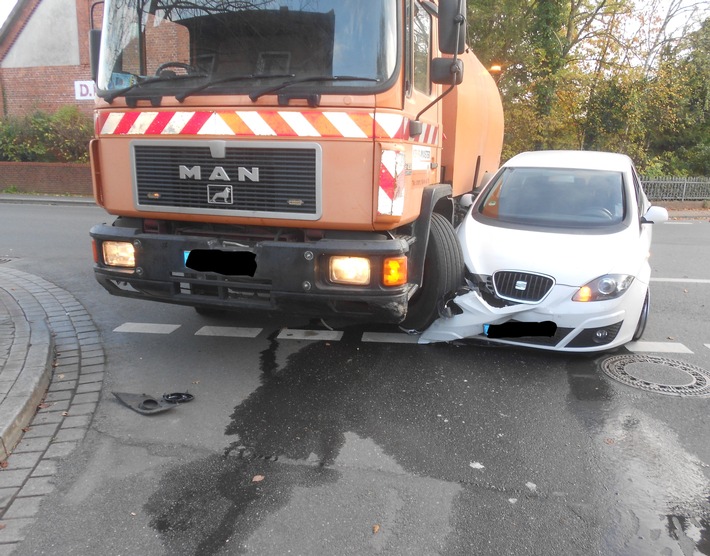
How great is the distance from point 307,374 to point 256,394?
504mm

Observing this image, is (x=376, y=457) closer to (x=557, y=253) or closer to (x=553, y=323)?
(x=553, y=323)

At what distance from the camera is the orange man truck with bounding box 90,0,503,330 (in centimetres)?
365

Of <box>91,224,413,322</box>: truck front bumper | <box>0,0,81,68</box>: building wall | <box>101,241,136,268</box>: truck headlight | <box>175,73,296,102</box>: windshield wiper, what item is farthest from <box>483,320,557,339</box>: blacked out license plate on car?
<box>0,0,81,68</box>: building wall

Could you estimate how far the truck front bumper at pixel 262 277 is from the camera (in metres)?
3.79

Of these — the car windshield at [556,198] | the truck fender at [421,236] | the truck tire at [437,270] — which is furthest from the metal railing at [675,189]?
the truck fender at [421,236]

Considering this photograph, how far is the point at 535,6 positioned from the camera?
17.9m

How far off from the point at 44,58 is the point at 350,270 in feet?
83.3

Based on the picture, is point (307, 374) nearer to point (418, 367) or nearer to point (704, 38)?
point (418, 367)

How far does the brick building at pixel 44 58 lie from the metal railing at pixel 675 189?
70.4 ft

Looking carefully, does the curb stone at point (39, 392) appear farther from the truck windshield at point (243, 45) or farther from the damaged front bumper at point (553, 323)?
the damaged front bumper at point (553, 323)

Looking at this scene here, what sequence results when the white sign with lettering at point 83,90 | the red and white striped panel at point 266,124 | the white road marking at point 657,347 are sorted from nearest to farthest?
the red and white striped panel at point 266,124 → the white road marking at point 657,347 → the white sign with lettering at point 83,90

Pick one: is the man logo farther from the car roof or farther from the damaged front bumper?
the car roof

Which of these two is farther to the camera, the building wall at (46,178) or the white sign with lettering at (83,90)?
the white sign with lettering at (83,90)

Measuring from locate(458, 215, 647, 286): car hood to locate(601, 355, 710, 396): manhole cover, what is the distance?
778 mm
